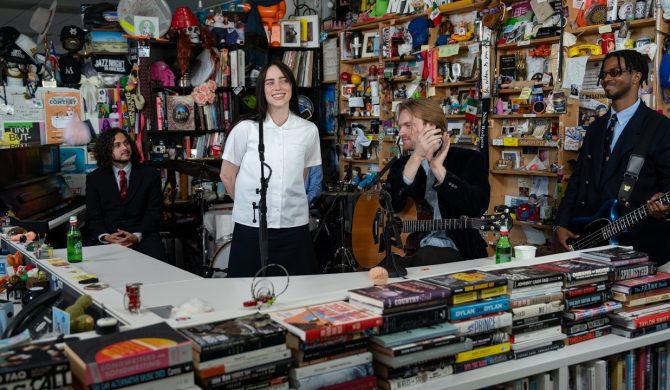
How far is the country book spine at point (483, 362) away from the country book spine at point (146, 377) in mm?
849

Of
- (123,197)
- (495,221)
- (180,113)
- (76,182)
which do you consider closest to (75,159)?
(76,182)

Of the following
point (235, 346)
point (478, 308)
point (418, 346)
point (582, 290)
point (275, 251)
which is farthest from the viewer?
point (275, 251)

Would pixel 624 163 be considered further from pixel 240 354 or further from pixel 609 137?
pixel 240 354

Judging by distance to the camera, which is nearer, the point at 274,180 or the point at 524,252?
the point at 524,252

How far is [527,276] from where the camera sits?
2117mm

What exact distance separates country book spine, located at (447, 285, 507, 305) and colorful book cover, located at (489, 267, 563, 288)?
2.2 inches

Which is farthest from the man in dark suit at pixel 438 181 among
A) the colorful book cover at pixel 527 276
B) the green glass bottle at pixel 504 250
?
the colorful book cover at pixel 527 276

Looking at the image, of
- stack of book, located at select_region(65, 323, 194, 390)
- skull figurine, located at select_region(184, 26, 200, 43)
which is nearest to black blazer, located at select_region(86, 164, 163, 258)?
skull figurine, located at select_region(184, 26, 200, 43)

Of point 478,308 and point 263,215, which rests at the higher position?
point 263,215

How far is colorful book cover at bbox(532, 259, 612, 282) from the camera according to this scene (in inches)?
86.5

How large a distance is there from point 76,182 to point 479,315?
4.52 meters

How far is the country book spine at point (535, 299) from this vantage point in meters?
2.08

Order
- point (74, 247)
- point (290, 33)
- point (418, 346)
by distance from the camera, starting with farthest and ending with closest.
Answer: point (290, 33), point (74, 247), point (418, 346)

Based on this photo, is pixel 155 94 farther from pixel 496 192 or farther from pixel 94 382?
pixel 94 382
